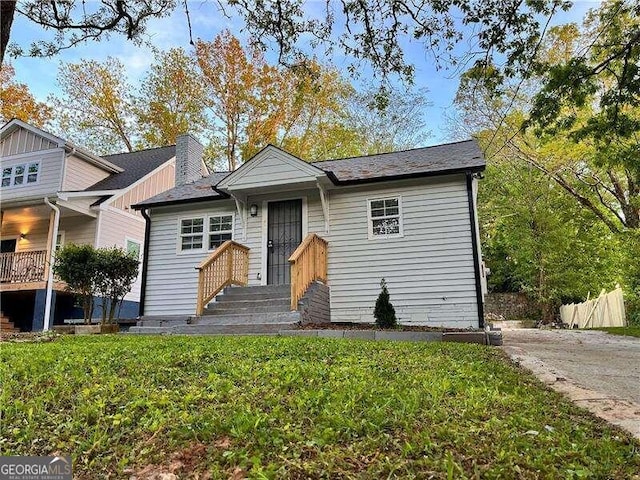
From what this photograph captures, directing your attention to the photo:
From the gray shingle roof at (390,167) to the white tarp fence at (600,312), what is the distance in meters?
8.08

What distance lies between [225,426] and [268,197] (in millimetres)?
9073

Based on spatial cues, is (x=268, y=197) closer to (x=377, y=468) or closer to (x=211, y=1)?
(x=211, y=1)

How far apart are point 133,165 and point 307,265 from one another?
12191 mm

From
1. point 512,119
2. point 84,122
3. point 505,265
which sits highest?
point 84,122

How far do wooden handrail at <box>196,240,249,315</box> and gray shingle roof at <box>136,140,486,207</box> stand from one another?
1.62 m

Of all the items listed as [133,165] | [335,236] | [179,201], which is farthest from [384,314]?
[133,165]

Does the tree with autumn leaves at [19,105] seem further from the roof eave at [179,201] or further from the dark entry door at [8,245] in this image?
the roof eave at [179,201]

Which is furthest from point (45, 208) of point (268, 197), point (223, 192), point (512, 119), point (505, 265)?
point (505, 265)

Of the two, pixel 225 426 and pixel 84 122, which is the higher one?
pixel 84 122

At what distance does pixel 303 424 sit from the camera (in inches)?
90.3

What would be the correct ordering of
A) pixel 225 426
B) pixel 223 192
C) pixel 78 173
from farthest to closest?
pixel 78 173
pixel 223 192
pixel 225 426

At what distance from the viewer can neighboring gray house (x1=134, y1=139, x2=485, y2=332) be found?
9.42 metres

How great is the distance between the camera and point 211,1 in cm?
557

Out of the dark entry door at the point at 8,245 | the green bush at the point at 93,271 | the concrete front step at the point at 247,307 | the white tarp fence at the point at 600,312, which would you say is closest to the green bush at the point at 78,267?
the green bush at the point at 93,271
